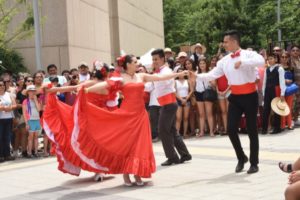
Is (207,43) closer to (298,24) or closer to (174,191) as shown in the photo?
(298,24)

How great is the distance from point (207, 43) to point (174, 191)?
36.7 meters

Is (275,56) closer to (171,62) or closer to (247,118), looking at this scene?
(171,62)

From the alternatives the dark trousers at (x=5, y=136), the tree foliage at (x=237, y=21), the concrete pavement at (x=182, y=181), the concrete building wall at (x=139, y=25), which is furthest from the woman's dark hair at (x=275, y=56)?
the tree foliage at (x=237, y=21)

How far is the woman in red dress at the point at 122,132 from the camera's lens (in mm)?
7934

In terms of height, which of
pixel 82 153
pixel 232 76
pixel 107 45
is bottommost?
pixel 82 153

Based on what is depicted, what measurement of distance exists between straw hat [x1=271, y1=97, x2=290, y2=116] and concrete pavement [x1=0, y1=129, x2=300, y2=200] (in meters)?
1.30

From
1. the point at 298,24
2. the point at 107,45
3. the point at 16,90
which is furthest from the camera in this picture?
the point at 107,45

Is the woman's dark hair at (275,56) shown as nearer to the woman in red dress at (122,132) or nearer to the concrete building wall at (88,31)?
the woman in red dress at (122,132)

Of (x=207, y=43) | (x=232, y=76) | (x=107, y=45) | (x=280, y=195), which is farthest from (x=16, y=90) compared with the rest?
(x=207, y=43)

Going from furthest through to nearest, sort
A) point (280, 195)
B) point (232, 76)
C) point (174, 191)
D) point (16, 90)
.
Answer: point (16, 90) < point (232, 76) < point (174, 191) < point (280, 195)

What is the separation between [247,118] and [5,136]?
20.3 feet

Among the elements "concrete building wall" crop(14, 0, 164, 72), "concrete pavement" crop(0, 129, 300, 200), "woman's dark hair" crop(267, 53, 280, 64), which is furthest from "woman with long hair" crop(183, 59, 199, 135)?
"concrete building wall" crop(14, 0, 164, 72)

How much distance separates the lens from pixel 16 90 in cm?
1289

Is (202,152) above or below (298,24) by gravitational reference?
below
